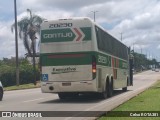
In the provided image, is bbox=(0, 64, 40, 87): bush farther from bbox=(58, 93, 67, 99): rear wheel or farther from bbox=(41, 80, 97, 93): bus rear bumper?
bbox=(41, 80, 97, 93): bus rear bumper

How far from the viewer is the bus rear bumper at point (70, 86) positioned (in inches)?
828

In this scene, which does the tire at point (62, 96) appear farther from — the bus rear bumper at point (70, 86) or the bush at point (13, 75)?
the bush at point (13, 75)

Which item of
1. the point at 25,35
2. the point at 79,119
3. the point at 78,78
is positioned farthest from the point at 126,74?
the point at 25,35

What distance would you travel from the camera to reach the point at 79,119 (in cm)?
1398

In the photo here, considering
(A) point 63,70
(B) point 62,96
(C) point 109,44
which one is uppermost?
(C) point 109,44

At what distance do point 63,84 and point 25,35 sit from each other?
4438cm

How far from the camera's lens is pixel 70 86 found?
21312 mm

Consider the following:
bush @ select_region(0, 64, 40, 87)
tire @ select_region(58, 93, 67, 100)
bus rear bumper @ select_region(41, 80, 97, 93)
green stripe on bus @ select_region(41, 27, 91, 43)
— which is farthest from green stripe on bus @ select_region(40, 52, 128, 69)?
bush @ select_region(0, 64, 40, 87)

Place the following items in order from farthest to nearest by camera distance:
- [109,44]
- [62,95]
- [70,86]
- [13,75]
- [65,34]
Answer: [13,75] → [109,44] → [62,95] → [65,34] → [70,86]

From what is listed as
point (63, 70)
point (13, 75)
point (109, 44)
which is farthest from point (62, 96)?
point (13, 75)

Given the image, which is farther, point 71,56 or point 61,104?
point 71,56

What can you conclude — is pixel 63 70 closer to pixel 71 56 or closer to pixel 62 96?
pixel 71 56

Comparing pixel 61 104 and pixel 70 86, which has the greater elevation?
pixel 70 86

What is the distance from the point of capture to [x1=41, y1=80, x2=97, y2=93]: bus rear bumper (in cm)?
2103
